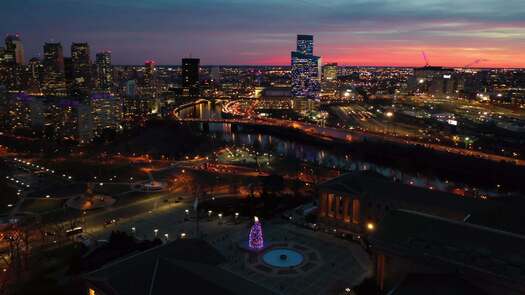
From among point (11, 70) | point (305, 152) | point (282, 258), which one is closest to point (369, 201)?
point (282, 258)

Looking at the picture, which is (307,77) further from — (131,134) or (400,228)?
(400,228)

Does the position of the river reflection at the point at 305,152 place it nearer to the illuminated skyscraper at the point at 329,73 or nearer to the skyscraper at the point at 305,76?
the skyscraper at the point at 305,76

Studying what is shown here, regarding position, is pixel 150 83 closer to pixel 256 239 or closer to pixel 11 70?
pixel 11 70

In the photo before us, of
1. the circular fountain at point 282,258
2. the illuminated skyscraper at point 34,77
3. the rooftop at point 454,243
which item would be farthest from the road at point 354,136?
the illuminated skyscraper at point 34,77

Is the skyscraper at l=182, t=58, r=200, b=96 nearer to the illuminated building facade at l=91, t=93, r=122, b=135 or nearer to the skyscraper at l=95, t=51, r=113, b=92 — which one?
the skyscraper at l=95, t=51, r=113, b=92

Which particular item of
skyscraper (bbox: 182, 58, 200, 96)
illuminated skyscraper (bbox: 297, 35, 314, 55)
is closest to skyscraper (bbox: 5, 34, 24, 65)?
skyscraper (bbox: 182, 58, 200, 96)

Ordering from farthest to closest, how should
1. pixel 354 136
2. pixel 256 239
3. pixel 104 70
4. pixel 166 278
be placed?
1. pixel 104 70
2. pixel 354 136
3. pixel 256 239
4. pixel 166 278
